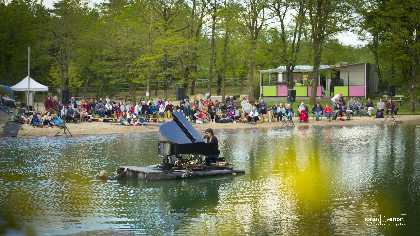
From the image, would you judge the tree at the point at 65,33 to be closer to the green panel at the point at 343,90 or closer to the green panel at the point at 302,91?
the green panel at the point at 302,91

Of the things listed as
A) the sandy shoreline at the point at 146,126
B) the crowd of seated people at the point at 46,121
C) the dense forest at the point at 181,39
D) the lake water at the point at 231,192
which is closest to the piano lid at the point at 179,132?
the lake water at the point at 231,192

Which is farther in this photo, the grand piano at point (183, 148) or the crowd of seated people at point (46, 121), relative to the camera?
the crowd of seated people at point (46, 121)

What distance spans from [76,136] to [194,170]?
1633cm

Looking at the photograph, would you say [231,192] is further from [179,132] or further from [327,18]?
[327,18]

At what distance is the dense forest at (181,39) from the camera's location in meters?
55.5

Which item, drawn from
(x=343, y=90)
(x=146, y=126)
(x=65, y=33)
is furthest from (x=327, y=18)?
(x=65, y=33)

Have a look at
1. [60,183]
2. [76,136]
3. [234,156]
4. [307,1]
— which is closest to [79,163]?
[60,183]

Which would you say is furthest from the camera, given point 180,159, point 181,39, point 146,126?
point 181,39

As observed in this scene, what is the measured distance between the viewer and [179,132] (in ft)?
70.3

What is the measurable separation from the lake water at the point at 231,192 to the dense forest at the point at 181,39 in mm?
25539

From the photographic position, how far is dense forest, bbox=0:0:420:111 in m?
55.5

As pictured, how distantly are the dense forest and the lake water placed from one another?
25539 millimetres

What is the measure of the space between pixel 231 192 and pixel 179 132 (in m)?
3.49

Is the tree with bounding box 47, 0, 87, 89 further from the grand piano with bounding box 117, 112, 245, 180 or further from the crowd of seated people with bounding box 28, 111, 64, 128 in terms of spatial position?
the grand piano with bounding box 117, 112, 245, 180
